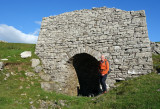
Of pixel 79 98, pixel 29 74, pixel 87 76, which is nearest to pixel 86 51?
pixel 79 98

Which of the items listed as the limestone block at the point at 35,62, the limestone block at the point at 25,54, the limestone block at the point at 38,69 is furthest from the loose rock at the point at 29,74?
the limestone block at the point at 25,54

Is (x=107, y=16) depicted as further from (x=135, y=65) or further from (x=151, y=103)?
(x=151, y=103)

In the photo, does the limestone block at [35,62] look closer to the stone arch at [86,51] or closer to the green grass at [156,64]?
the stone arch at [86,51]

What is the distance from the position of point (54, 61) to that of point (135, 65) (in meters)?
5.41

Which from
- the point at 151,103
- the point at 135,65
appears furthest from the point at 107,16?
the point at 151,103

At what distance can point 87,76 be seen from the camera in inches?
474

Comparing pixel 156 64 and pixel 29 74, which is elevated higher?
pixel 156 64

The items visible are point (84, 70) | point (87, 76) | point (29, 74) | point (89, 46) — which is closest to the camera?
point (29, 74)

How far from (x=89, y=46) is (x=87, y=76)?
355 centimetres

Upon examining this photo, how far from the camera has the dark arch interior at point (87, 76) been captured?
36.8 ft

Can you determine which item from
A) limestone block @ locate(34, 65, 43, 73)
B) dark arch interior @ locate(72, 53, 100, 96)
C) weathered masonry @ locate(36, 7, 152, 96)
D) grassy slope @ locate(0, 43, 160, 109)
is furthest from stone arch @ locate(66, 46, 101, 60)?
grassy slope @ locate(0, 43, 160, 109)

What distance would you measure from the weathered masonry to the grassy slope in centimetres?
116

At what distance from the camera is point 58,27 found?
10820 millimetres

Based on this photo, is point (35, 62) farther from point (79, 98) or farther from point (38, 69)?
point (79, 98)
